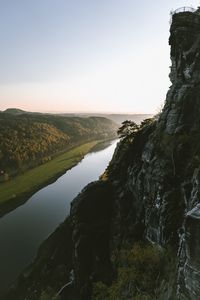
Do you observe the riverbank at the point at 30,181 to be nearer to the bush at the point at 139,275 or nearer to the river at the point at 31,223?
the river at the point at 31,223

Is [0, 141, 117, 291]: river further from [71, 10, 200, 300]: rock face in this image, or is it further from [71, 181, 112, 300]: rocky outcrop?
[71, 10, 200, 300]: rock face

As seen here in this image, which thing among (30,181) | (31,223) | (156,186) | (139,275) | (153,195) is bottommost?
(30,181)

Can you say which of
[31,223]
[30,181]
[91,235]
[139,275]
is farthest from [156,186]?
[30,181]

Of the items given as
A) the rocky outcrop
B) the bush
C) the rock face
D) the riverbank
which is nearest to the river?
the riverbank

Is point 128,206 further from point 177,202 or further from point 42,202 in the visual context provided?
point 42,202

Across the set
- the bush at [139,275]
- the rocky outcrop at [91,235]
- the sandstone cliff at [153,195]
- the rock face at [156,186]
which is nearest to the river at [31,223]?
the sandstone cliff at [153,195]

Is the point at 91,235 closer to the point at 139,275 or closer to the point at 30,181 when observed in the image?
the point at 139,275
